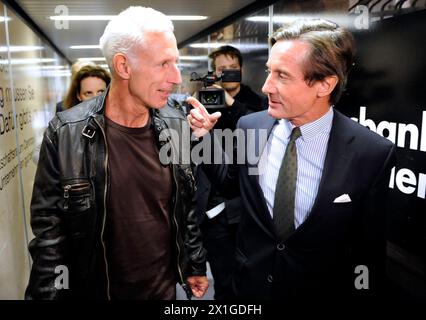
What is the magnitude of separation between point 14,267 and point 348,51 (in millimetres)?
2326

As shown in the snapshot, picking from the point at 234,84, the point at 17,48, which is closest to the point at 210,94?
the point at 234,84

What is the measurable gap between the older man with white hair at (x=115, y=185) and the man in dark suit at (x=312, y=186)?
0.23 metres

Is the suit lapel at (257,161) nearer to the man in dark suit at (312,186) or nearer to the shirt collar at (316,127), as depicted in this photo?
the man in dark suit at (312,186)

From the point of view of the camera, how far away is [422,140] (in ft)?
5.03

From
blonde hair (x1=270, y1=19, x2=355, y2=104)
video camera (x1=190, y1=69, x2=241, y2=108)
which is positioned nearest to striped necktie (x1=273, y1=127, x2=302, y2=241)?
blonde hair (x1=270, y1=19, x2=355, y2=104)

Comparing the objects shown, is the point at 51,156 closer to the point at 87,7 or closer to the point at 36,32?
the point at 87,7

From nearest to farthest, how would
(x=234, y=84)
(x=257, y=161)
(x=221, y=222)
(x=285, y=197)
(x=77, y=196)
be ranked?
(x=77, y=196) → (x=285, y=197) → (x=257, y=161) → (x=221, y=222) → (x=234, y=84)

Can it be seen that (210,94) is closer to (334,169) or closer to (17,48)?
(334,169)

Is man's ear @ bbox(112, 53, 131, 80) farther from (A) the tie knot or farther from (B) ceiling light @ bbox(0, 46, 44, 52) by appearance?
(B) ceiling light @ bbox(0, 46, 44, 52)

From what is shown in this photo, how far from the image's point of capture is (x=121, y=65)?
123 cm

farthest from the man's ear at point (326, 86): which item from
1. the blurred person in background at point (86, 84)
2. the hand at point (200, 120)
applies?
the blurred person in background at point (86, 84)

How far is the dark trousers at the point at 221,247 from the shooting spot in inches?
75.2

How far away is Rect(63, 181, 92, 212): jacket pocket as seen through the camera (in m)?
1.17

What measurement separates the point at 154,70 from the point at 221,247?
3.59 feet
